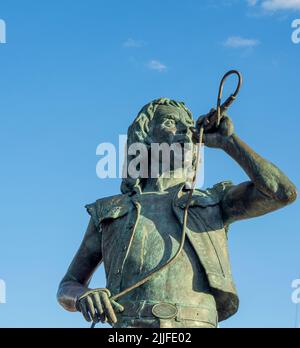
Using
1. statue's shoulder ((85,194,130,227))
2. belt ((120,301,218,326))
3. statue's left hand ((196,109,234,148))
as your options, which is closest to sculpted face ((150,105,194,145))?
statue's left hand ((196,109,234,148))

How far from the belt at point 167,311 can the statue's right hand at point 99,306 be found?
15 cm

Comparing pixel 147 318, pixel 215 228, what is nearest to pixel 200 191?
pixel 215 228

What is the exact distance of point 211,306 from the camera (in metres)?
14.6

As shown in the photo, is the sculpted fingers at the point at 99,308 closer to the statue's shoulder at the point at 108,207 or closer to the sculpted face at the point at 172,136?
the statue's shoulder at the point at 108,207

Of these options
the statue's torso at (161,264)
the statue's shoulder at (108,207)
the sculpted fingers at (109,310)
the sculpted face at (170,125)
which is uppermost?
the sculpted face at (170,125)

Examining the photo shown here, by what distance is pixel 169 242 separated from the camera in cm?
1481

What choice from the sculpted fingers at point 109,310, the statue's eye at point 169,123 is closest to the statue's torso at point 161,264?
the sculpted fingers at point 109,310

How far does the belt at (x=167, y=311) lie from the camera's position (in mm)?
14328

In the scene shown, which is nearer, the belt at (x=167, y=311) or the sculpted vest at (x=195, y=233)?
the belt at (x=167, y=311)

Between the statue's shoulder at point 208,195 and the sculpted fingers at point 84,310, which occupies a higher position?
the statue's shoulder at point 208,195
